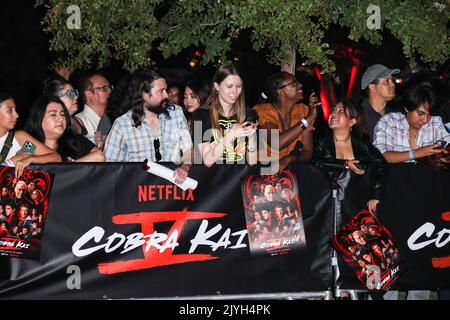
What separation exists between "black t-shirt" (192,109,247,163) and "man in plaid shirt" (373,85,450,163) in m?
1.78

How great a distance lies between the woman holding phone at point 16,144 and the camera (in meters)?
7.66

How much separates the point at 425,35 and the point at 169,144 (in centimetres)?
348

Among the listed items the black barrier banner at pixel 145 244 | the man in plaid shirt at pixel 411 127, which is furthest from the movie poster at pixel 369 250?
the man in plaid shirt at pixel 411 127

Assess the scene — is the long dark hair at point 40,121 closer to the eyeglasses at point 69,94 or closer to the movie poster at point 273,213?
the eyeglasses at point 69,94

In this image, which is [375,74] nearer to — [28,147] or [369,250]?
[369,250]

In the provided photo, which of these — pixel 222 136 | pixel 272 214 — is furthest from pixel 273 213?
pixel 222 136

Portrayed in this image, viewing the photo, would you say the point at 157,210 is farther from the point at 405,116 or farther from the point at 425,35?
the point at 425,35

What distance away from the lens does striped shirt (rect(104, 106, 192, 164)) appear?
27.0ft

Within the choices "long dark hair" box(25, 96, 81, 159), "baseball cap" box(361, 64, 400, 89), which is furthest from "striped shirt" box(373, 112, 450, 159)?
"long dark hair" box(25, 96, 81, 159)

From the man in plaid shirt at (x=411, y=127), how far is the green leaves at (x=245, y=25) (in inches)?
24.3

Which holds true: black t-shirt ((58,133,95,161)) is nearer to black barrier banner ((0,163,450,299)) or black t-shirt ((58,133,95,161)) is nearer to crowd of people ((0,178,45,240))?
black barrier banner ((0,163,450,299))

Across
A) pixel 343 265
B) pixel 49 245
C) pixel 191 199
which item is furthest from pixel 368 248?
pixel 49 245

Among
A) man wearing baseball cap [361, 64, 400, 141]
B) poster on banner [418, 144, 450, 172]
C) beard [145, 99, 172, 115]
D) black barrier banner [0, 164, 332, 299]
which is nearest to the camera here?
black barrier banner [0, 164, 332, 299]

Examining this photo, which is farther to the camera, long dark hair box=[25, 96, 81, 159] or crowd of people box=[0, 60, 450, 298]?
long dark hair box=[25, 96, 81, 159]
